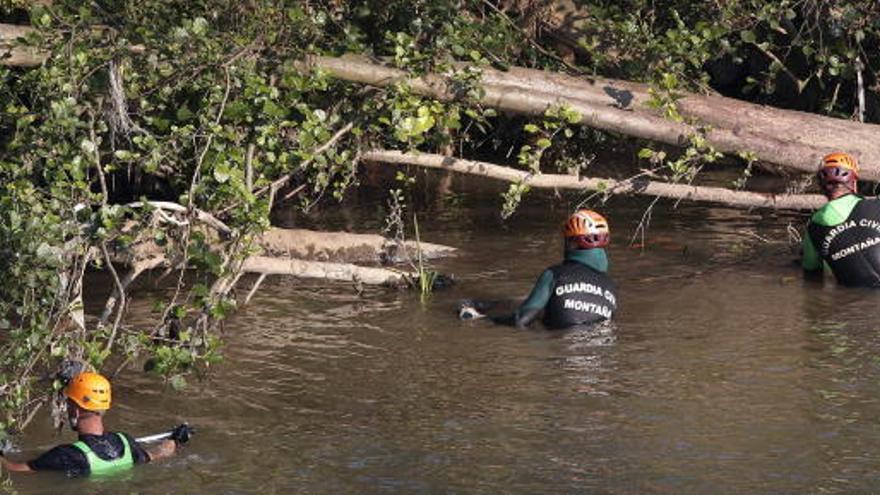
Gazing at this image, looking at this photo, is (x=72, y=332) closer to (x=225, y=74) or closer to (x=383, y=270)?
(x=225, y=74)

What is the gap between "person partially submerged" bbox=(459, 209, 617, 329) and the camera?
13.2 metres

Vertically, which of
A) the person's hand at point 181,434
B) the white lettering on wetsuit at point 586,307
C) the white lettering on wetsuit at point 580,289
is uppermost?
the white lettering on wetsuit at point 580,289

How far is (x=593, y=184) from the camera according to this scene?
14.7 metres

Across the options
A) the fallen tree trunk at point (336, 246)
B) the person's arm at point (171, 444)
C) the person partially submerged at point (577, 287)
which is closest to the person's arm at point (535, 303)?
the person partially submerged at point (577, 287)

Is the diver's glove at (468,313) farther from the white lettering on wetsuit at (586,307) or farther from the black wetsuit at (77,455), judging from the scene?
the black wetsuit at (77,455)

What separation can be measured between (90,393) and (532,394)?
9.73 ft

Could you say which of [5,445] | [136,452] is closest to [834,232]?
[136,452]

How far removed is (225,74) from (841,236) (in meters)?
5.14

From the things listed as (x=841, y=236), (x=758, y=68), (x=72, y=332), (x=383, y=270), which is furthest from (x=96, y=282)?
(x=758, y=68)

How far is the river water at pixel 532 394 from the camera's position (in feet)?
31.6

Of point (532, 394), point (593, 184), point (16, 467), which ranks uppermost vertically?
point (593, 184)

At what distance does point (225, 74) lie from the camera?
1301 centimetres

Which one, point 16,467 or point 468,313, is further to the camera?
point 468,313

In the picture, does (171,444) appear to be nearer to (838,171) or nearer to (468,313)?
(468,313)
